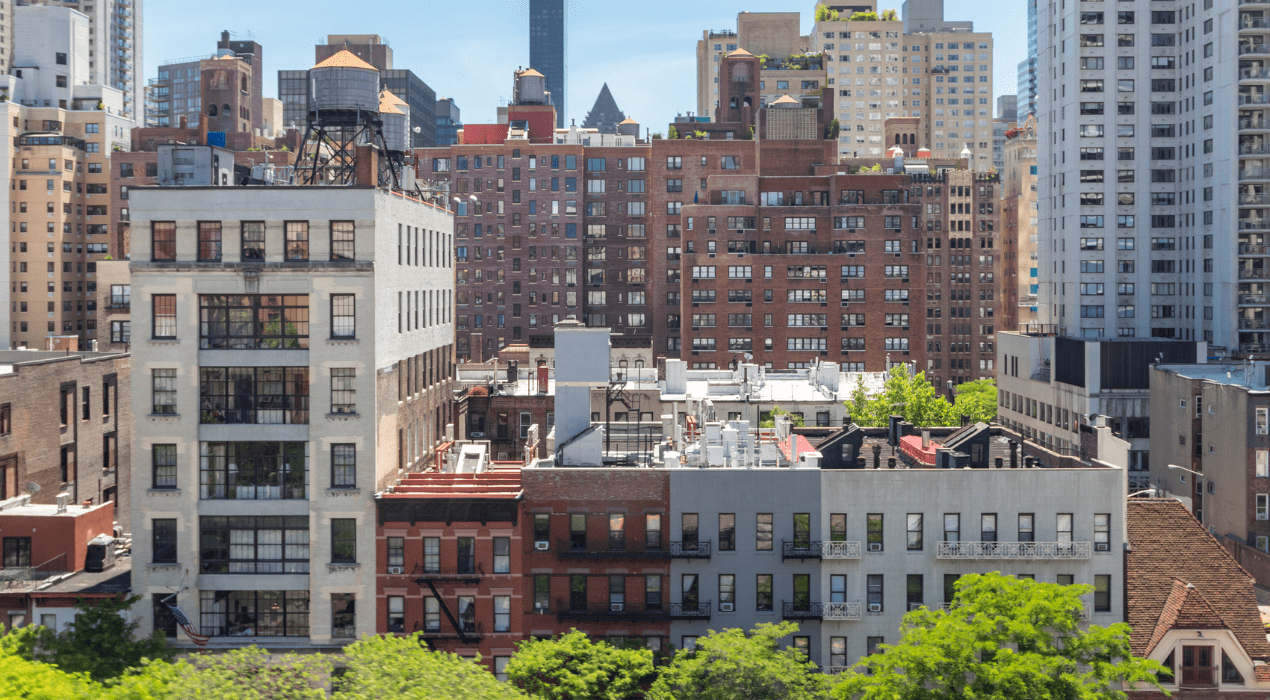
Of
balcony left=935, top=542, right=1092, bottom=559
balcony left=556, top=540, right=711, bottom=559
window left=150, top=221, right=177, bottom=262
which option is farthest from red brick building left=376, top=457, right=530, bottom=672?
balcony left=935, top=542, right=1092, bottom=559

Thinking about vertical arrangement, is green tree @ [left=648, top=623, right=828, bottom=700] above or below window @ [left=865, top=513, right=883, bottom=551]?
below

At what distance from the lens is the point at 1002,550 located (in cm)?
6134

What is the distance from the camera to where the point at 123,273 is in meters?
105

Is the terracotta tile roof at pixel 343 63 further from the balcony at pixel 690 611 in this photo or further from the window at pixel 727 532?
the balcony at pixel 690 611

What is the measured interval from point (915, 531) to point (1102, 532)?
1023 centimetres

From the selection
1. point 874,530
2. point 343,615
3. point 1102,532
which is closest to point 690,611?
point 874,530

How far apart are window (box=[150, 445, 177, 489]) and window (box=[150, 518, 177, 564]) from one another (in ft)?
6.46

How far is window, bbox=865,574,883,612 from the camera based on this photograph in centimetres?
6225

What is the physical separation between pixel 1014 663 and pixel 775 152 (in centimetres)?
13356

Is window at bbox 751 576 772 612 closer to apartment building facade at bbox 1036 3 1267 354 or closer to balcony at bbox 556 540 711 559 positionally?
balcony at bbox 556 540 711 559

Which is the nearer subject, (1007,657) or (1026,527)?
(1007,657)

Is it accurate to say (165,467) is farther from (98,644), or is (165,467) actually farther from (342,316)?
(342,316)

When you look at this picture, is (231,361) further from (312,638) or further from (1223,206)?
(1223,206)

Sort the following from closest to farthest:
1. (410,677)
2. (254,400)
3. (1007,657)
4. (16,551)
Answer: (410,677), (1007,657), (254,400), (16,551)
